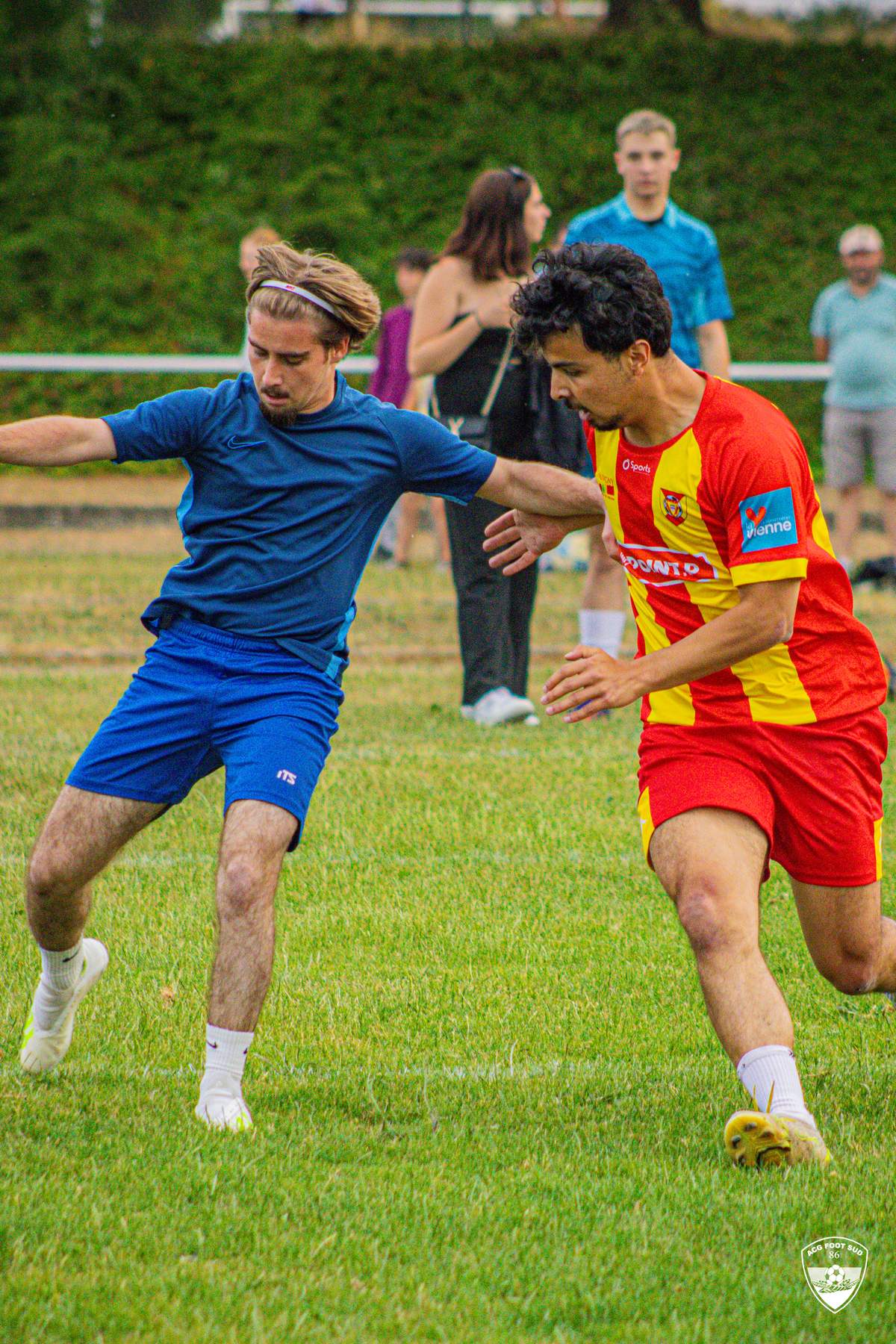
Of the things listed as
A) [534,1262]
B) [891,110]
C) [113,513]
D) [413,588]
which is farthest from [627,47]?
[534,1262]

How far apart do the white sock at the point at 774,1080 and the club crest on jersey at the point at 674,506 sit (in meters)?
1.17

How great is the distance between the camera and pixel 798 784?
370cm

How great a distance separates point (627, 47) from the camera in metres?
21.5

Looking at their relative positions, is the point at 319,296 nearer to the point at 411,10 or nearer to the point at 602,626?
the point at 602,626

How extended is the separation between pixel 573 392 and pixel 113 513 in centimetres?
1381

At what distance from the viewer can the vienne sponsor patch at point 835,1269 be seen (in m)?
2.88

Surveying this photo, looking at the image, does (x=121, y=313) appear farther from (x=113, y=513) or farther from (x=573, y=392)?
(x=573, y=392)

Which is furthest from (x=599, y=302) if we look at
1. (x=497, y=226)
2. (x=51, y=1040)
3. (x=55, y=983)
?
(x=497, y=226)

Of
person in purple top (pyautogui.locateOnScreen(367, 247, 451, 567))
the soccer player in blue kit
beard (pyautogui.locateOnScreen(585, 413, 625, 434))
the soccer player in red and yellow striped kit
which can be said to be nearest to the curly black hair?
the soccer player in red and yellow striped kit

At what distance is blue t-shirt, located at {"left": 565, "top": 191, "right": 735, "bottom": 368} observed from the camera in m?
8.11

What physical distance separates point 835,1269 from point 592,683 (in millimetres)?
1232

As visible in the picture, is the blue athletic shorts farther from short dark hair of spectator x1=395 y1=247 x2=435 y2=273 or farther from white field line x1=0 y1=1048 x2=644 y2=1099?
short dark hair of spectator x1=395 y1=247 x2=435 y2=273

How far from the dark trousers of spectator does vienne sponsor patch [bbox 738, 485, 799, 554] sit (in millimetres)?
4195

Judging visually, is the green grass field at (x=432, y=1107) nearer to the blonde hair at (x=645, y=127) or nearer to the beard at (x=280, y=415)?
the beard at (x=280, y=415)
